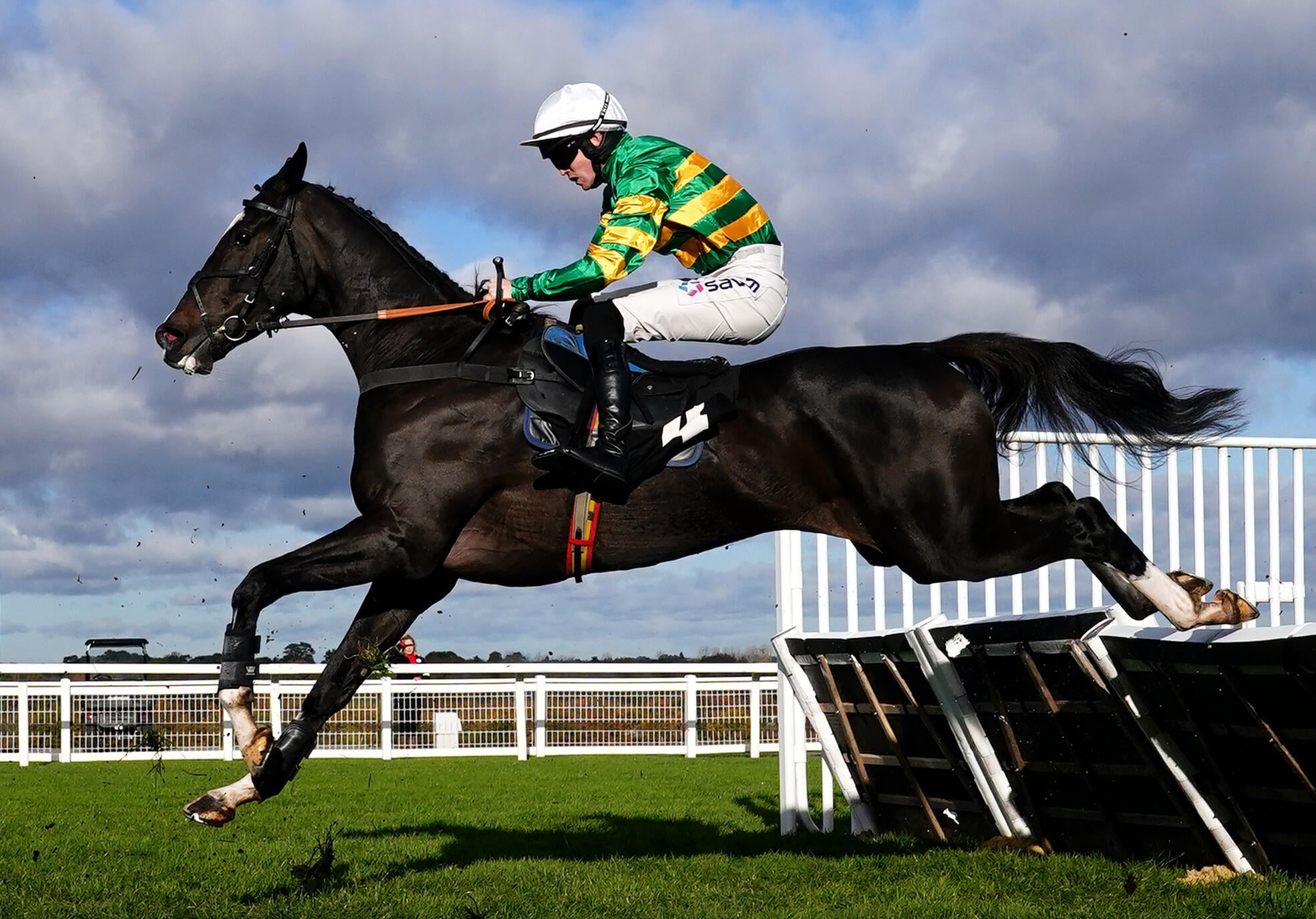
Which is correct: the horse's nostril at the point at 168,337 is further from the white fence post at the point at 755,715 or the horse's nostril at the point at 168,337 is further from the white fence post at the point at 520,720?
the white fence post at the point at 755,715

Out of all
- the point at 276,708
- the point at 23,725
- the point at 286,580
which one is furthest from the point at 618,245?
the point at 23,725

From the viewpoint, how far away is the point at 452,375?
220 inches

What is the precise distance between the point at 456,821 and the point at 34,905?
384 centimetres

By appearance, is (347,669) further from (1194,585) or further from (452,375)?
(1194,585)

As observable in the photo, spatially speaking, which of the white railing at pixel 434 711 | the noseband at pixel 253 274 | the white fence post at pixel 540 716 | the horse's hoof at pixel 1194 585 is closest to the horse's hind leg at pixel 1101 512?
the horse's hoof at pixel 1194 585

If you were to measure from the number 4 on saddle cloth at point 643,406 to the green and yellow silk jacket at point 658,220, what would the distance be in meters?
0.26

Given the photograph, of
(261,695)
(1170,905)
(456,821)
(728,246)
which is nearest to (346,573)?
(728,246)

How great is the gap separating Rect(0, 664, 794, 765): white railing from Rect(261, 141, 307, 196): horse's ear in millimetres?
10296

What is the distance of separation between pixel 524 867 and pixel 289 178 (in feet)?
10.6

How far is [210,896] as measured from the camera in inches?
216

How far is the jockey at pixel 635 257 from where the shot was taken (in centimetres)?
Answer: 532

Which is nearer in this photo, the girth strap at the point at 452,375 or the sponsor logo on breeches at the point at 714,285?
the girth strap at the point at 452,375

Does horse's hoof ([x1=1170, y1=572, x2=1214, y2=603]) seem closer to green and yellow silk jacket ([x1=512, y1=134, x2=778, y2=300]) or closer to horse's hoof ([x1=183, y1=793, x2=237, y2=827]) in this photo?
green and yellow silk jacket ([x1=512, y1=134, x2=778, y2=300])

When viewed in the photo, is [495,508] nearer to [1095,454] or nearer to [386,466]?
[386,466]
